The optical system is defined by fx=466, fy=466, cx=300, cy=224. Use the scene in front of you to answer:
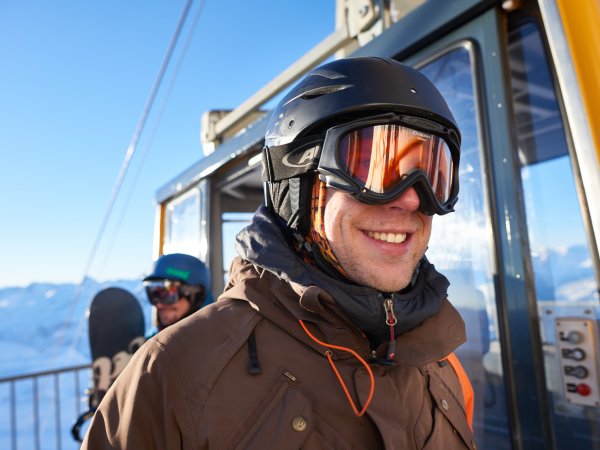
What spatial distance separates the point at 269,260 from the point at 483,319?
3.82ft

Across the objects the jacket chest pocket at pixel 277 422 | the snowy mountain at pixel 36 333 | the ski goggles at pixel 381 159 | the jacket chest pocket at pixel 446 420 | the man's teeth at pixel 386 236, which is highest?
the ski goggles at pixel 381 159

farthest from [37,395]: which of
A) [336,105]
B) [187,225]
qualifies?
[336,105]

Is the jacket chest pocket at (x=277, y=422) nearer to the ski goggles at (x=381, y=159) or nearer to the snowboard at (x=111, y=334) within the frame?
the ski goggles at (x=381, y=159)

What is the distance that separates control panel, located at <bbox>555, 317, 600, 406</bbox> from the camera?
60.3 inches

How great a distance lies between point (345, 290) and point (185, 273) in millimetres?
2645

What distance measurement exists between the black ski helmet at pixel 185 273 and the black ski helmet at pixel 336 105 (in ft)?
7.56

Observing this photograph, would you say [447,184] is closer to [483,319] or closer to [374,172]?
[374,172]

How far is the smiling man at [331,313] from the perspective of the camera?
96 centimetres

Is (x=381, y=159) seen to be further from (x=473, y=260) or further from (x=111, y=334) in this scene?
(x=111, y=334)

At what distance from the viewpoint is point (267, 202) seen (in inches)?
59.6

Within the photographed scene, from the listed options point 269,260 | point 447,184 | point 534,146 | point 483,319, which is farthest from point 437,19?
point 269,260

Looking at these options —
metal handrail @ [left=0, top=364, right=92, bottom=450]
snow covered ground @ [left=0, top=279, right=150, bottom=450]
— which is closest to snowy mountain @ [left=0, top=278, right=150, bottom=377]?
snow covered ground @ [left=0, top=279, right=150, bottom=450]

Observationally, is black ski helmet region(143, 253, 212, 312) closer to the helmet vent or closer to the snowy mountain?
the helmet vent

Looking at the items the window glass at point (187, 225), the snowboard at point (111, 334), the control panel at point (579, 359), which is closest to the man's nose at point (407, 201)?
the control panel at point (579, 359)
